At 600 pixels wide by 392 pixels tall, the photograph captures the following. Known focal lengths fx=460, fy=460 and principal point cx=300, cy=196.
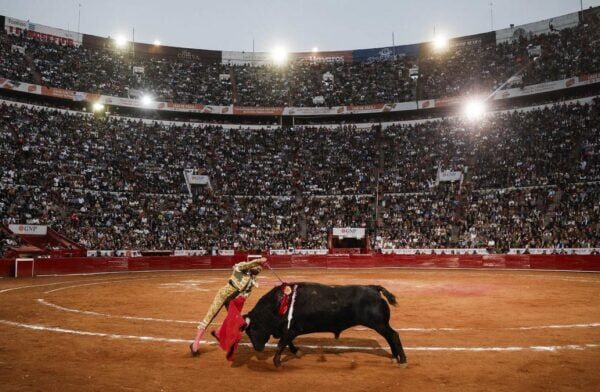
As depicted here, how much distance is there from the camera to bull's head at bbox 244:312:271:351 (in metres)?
7.61

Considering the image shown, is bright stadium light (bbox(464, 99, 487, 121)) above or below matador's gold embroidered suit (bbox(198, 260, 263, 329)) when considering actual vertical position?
above

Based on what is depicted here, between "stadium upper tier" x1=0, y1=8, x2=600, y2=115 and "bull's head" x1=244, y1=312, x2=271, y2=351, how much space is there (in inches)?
1732

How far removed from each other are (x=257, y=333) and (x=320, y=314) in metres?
1.10

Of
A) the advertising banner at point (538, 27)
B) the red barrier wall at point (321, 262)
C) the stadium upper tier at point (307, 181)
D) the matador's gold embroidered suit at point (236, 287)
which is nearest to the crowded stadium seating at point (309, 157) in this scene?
the stadium upper tier at point (307, 181)

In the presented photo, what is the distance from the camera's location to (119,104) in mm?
49000

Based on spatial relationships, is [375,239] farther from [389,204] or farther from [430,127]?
[430,127]

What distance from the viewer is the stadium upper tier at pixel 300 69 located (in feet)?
151

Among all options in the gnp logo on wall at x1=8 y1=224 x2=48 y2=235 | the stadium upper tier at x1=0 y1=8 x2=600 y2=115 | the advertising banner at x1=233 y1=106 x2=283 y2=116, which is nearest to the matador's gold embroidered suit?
the gnp logo on wall at x1=8 y1=224 x2=48 y2=235

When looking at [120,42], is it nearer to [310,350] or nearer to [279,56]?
[279,56]

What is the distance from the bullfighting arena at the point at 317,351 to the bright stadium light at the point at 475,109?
35.6 metres

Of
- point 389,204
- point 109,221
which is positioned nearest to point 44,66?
point 109,221

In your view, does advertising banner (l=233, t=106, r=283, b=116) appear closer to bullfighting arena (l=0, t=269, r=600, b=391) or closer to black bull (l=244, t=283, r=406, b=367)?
bullfighting arena (l=0, t=269, r=600, b=391)

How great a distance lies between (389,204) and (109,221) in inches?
943

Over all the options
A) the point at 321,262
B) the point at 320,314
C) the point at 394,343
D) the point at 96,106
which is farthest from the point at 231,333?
the point at 96,106
